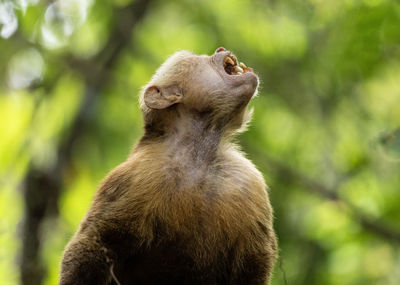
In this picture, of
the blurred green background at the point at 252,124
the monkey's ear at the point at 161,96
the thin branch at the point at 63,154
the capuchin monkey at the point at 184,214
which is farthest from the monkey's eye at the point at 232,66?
the thin branch at the point at 63,154

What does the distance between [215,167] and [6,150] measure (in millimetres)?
6231

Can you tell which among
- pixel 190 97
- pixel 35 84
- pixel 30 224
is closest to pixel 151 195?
pixel 190 97

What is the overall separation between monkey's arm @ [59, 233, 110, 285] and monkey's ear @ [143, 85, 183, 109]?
1.31 m

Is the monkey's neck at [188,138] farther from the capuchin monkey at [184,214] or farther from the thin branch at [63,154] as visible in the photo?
the thin branch at [63,154]

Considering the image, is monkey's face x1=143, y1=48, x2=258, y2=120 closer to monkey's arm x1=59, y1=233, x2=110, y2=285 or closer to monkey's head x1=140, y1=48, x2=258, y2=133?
monkey's head x1=140, y1=48, x2=258, y2=133

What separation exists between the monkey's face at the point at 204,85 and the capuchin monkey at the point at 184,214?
1cm

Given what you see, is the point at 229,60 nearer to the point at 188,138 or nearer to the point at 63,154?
the point at 188,138

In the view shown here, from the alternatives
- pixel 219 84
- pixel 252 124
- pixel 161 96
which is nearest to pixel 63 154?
pixel 252 124

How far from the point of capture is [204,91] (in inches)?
238

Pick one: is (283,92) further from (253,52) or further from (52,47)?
(52,47)

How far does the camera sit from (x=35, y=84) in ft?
33.8

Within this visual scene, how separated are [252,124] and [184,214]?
19.6 ft

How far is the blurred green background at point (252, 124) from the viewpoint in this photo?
388 inches

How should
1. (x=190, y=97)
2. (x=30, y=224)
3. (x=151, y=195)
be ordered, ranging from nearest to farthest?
(x=151, y=195) → (x=190, y=97) → (x=30, y=224)
